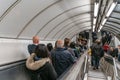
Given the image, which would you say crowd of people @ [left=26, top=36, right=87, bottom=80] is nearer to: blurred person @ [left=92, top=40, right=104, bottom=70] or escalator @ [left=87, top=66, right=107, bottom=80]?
escalator @ [left=87, top=66, right=107, bottom=80]

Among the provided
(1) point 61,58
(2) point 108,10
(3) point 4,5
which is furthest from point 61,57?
(2) point 108,10

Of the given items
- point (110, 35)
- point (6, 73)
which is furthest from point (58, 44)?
point (110, 35)

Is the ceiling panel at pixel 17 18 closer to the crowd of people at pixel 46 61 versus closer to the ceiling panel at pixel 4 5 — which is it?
the ceiling panel at pixel 4 5

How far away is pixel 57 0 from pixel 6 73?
16.2 feet

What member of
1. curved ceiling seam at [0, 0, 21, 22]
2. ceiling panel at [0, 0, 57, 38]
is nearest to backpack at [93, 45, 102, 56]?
ceiling panel at [0, 0, 57, 38]

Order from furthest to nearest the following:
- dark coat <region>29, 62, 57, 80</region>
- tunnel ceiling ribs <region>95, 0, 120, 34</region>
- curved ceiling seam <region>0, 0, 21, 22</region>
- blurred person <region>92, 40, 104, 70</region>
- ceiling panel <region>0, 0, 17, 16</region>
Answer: blurred person <region>92, 40, 104, 70</region> → tunnel ceiling ribs <region>95, 0, 120, 34</region> → curved ceiling seam <region>0, 0, 21, 22</region> → ceiling panel <region>0, 0, 17, 16</region> → dark coat <region>29, 62, 57, 80</region>

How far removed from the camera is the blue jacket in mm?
6359

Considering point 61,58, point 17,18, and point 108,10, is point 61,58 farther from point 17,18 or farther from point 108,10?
point 108,10

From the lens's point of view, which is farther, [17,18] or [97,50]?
[97,50]

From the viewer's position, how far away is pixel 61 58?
642cm

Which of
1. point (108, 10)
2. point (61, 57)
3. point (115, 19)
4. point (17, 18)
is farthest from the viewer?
point (115, 19)

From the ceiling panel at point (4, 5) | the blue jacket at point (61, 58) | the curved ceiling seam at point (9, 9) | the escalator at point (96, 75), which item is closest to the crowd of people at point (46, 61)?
the blue jacket at point (61, 58)

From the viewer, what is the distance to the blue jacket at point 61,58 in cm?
636

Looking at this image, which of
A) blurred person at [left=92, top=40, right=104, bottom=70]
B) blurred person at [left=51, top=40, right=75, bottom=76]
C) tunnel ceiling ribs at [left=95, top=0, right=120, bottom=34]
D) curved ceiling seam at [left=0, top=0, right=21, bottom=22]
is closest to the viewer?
blurred person at [left=51, top=40, right=75, bottom=76]
